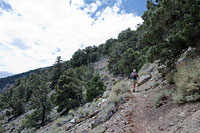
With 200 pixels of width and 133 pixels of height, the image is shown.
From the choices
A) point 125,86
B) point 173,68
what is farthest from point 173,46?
point 125,86

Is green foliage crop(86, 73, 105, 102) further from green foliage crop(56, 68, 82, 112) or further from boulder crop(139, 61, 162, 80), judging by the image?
boulder crop(139, 61, 162, 80)

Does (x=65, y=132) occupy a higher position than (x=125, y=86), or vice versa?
(x=125, y=86)

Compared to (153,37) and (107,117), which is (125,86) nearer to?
(107,117)

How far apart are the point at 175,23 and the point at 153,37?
1.17m

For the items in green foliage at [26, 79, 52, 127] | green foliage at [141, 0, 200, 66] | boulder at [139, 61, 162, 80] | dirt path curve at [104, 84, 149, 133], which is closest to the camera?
dirt path curve at [104, 84, 149, 133]

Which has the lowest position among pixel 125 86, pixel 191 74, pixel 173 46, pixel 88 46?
pixel 125 86

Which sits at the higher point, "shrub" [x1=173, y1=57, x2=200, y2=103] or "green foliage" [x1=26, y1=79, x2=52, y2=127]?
"shrub" [x1=173, y1=57, x2=200, y2=103]

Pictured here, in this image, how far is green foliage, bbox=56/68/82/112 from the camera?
19011 millimetres

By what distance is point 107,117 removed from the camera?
633cm

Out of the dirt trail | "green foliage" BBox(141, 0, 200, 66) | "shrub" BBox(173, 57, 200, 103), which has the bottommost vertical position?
the dirt trail

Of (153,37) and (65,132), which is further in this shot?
(65,132)

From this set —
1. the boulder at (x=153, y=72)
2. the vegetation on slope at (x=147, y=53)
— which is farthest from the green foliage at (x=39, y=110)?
the boulder at (x=153, y=72)

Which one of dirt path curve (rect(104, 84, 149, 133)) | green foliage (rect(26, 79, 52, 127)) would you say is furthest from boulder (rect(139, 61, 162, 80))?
green foliage (rect(26, 79, 52, 127))

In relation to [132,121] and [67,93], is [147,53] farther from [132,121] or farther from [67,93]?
[67,93]
